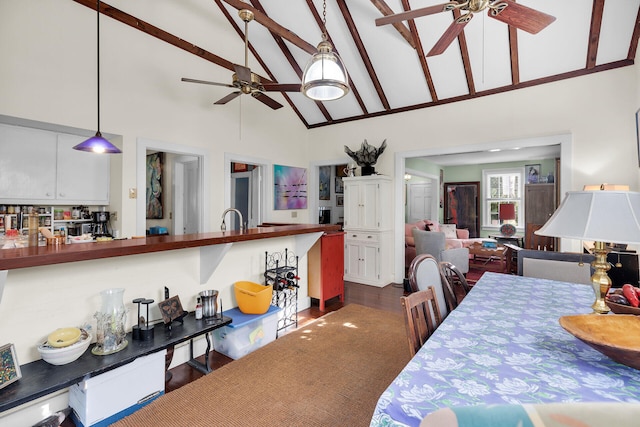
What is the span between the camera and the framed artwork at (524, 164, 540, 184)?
302 inches

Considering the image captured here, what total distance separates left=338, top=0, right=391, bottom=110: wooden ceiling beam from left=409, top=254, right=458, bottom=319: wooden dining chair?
352 cm

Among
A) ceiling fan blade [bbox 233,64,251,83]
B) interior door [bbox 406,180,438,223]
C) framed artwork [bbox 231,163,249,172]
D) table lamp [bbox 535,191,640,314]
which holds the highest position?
ceiling fan blade [bbox 233,64,251,83]

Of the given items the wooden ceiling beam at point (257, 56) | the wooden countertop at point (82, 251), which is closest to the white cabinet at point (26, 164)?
the wooden countertop at point (82, 251)

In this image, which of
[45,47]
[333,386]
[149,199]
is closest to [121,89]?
[45,47]

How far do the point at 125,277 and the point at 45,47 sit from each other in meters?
2.68

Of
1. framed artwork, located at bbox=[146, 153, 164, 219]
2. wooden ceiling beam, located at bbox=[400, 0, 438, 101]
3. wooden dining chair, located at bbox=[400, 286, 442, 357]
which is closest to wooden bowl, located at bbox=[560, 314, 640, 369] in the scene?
wooden dining chair, located at bbox=[400, 286, 442, 357]

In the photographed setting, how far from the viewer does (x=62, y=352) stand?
1576 millimetres

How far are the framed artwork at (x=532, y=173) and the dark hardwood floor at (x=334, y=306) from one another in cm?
523

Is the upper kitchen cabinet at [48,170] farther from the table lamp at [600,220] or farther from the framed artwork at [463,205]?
the framed artwork at [463,205]

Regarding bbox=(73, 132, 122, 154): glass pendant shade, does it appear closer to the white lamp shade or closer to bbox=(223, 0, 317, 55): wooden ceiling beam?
bbox=(223, 0, 317, 55): wooden ceiling beam

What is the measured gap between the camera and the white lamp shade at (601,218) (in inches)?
43.7

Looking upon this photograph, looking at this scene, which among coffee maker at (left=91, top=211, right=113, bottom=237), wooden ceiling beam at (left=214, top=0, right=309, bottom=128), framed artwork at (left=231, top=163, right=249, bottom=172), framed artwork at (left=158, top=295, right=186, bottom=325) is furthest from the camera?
framed artwork at (left=231, top=163, right=249, bottom=172)

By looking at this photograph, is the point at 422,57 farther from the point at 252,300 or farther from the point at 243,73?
the point at 252,300

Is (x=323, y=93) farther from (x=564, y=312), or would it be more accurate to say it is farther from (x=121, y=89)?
(x=121, y=89)
